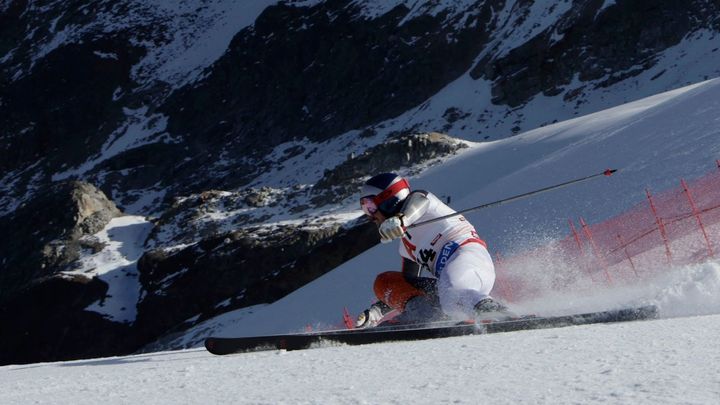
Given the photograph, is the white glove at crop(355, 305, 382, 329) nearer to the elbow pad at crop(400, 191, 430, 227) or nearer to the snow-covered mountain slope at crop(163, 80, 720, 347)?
the elbow pad at crop(400, 191, 430, 227)

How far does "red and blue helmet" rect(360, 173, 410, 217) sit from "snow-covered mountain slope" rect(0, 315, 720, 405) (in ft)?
6.22

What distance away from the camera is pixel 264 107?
5972 centimetres

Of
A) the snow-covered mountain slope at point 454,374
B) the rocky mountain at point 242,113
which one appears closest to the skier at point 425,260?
the snow-covered mountain slope at point 454,374

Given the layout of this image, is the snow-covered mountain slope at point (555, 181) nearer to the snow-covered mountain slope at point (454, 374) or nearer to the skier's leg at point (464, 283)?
the skier's leg at point (464, 283)

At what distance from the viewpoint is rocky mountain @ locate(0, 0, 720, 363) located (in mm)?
31750

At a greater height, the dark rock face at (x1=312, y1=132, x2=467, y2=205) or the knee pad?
the knee pad

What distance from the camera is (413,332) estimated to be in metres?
6.91

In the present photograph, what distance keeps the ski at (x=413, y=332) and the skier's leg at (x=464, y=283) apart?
471 millimetres

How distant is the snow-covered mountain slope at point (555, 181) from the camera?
1780cm

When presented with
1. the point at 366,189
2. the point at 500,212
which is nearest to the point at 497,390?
the point at 366,189

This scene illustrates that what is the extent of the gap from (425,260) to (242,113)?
52758 millimetres

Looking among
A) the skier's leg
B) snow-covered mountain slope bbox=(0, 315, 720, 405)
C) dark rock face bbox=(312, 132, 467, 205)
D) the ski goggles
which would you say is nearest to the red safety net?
the ski goggles

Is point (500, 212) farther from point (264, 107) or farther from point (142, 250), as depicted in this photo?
point (264, 107)

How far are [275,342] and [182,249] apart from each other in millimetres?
26625
